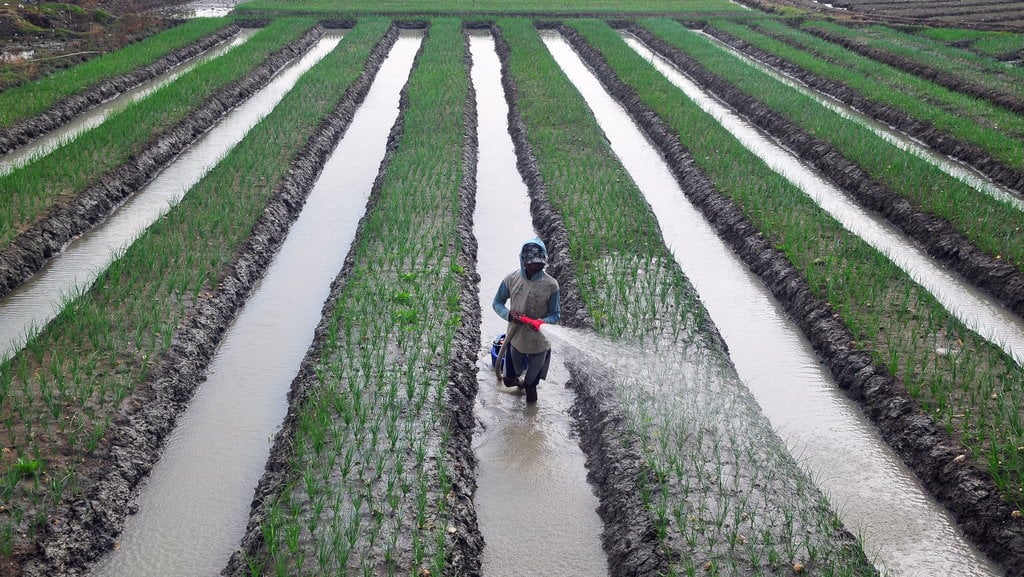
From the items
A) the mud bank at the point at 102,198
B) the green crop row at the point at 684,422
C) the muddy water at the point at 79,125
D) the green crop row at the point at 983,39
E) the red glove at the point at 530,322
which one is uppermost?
the red glove at the point at 530,322

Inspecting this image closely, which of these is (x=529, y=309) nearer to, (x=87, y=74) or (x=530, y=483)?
(x=530, y=483)

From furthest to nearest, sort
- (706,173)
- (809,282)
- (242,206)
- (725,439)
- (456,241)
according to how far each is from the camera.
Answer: (706,173)
(242,206)
(456,241)
(809,282)
(725,439)

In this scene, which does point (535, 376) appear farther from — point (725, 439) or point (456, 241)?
point (456, 241)

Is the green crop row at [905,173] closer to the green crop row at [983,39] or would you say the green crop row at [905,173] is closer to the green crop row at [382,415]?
the green crop row at [382,415]

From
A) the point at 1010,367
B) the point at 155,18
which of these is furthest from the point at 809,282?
the point at 155,18

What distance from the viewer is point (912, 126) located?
16.5 metres

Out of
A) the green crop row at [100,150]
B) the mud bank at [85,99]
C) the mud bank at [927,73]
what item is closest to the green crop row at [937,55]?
the mud bank at [927,73]

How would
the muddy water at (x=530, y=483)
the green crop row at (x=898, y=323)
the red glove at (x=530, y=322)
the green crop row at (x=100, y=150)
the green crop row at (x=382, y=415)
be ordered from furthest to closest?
the green crop row at (x=100, y=150), the red glove at (x=530, y=322), the green crop row at (x=898, y=323), the muddy water at (x=530, y=483), the green crop row at (x=382, y=415)

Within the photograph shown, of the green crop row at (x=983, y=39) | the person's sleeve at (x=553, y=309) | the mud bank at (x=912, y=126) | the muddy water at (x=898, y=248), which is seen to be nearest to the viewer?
the person's sleeve at (x=553, y=309)

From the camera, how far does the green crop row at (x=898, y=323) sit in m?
6.39

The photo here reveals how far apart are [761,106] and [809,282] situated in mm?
9369

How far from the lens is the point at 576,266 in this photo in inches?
369

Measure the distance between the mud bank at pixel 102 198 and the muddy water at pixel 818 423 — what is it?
269 inches

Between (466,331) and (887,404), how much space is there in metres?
3.41
